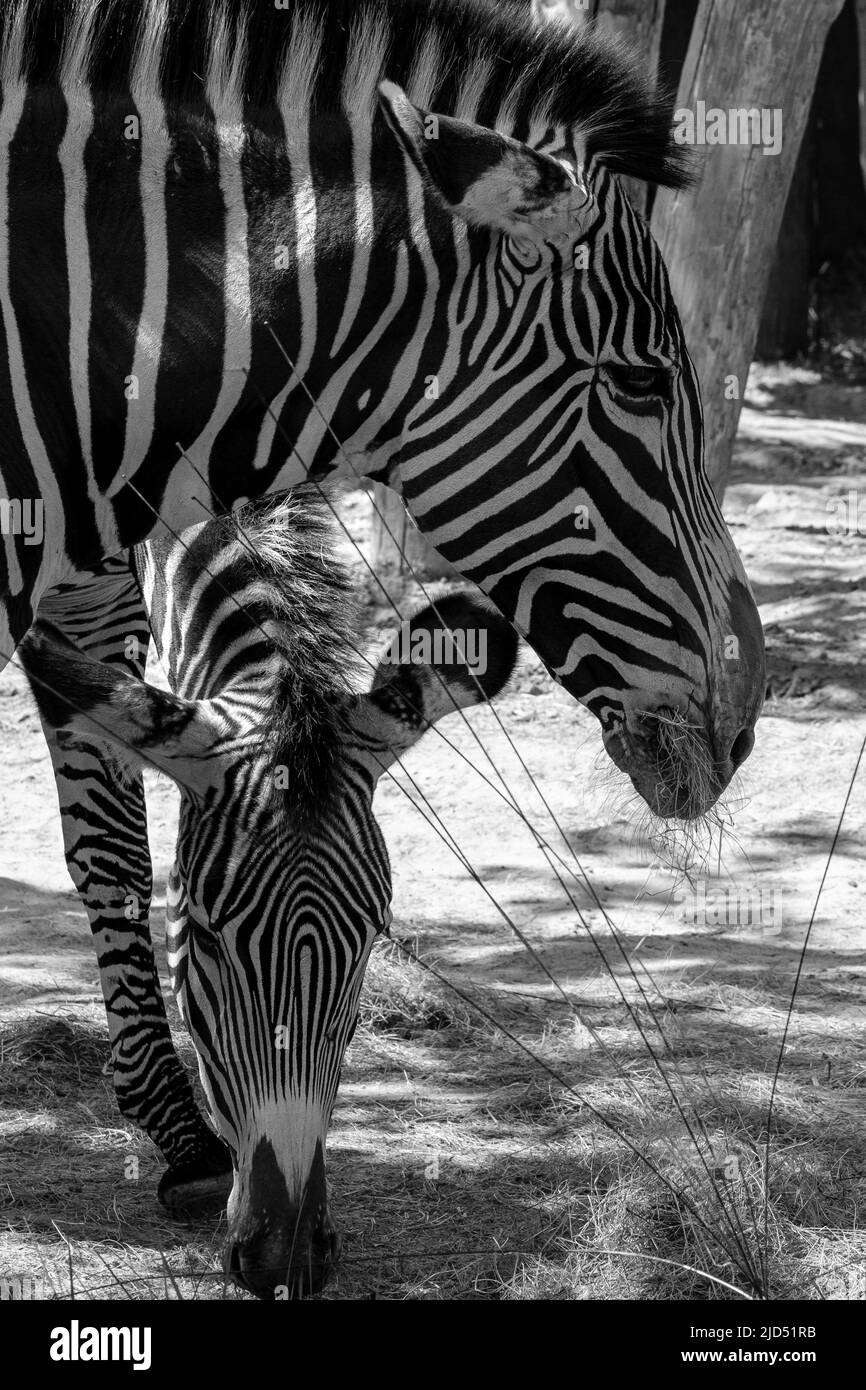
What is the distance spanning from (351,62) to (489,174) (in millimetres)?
499

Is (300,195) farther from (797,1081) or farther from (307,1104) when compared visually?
(797,1081)

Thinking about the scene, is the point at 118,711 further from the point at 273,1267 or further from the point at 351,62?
the point at 351,62

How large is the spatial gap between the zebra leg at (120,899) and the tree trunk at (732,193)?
3.85m

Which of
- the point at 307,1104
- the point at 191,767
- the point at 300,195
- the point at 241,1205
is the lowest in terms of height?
the point at 241,1205

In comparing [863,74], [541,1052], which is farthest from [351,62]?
[863,74]

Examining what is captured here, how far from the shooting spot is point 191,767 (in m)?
3.49

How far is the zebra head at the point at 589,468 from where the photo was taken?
3.16 m

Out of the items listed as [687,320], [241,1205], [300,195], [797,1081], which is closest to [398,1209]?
[241,1205]

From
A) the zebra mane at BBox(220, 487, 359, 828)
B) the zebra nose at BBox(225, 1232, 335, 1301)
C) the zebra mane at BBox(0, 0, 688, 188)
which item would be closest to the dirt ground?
the zebra nose at BBox(225, 1232, 335, 1301)

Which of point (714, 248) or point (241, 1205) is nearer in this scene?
point (241, 1205)

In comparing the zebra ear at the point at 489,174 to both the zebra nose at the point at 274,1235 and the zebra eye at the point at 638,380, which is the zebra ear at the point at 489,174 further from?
the zebra nose at the point at 274,1235

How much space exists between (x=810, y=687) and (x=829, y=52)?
12.0m

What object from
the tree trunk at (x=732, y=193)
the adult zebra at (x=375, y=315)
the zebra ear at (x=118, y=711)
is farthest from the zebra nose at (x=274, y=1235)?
the tree trunk at (x=732, y=193)

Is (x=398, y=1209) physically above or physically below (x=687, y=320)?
below
